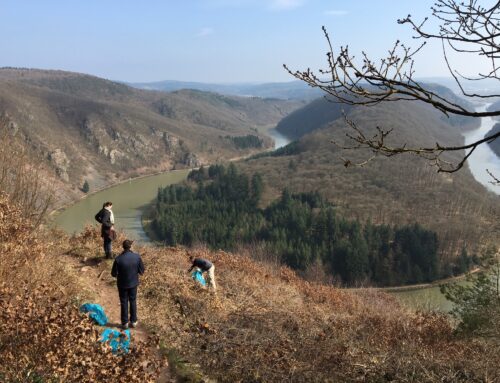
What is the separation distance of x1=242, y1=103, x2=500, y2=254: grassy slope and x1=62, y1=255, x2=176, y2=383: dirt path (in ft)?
167

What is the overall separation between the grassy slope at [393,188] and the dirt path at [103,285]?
50938 mm

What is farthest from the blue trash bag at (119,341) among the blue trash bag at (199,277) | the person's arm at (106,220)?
the blue trash bag at (199,277)

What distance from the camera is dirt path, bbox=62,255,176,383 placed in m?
8.18

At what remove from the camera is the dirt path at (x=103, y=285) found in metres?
8.18

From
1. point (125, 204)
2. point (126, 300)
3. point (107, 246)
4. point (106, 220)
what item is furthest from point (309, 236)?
point (126, 300)

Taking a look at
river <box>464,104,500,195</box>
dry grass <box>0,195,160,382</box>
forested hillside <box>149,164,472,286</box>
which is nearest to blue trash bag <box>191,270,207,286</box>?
dry grass <box>0,195,160,382</box>

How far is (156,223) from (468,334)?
65159 millimetres

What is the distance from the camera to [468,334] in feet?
37.4

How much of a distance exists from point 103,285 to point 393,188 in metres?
81.0

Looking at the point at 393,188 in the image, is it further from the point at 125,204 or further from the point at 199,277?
the point at 199,277

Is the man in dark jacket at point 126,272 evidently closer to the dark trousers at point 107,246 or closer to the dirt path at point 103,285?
the dirt path at point 103,285

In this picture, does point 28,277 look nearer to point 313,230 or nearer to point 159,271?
point 159,271

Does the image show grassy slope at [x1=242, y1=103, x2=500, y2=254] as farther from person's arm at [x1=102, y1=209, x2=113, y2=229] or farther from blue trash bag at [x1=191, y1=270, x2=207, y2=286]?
person's arm at [x1=102, y1=209, x2=113, y2=229]

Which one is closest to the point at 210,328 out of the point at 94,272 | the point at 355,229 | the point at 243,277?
the point at 94,272
